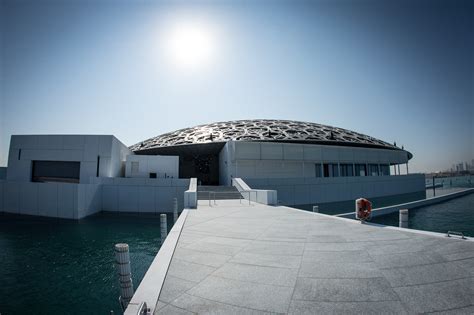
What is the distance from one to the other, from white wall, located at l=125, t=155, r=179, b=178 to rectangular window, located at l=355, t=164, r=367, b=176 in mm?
24195

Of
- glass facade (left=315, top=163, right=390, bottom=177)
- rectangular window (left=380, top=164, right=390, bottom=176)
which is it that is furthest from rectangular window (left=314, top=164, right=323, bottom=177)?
rectangular window (left=380, top=164, right=390, bottom=176)

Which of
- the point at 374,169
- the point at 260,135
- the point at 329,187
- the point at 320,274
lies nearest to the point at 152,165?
the point at 260,135

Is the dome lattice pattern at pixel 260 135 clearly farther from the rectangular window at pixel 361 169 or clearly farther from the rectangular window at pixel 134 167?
the rectangular window at pixel 134 167

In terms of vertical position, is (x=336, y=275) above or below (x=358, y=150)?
below

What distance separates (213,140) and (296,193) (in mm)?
12452

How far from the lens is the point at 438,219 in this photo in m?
17.7

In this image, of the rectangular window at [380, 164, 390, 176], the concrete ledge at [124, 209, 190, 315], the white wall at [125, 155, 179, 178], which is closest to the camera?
the concrete ledge at [124, 209, 190, 315]

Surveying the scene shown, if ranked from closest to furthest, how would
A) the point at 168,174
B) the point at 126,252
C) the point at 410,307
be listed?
the point at 410,307, the point at 126,252, the point at 168,174

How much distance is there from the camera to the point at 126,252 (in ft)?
16.2

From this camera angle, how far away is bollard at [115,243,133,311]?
15.4 feet

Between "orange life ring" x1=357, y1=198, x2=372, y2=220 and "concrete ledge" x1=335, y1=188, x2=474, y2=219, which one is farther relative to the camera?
"concrete ledge" x1=335, y1=188, x2=474, y2=219

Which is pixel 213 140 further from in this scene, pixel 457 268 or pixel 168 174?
pixel 457 268

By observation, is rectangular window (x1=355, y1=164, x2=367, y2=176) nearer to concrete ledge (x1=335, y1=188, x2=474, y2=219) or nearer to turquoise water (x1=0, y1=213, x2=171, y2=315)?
concrete ledge (x1=335, y1=188, x2=474, y2=219)

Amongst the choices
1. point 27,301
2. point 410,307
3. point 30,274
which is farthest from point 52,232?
point 410,307
